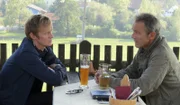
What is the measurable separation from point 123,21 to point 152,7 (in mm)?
670

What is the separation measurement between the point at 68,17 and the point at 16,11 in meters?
1.10

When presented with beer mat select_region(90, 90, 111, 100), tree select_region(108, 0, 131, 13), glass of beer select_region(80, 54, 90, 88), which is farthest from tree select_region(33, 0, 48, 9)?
beer mat select_region(90, 90, 111, 100)

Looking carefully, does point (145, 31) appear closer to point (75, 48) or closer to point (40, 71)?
point (40, 71)

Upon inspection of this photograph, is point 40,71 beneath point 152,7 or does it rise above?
beneath

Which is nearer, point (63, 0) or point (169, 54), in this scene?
point (169, 54)

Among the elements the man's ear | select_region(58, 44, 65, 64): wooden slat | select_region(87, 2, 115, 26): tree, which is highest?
select_region(87, 2, 115, 26): tree

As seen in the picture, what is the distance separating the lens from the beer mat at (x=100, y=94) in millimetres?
2326

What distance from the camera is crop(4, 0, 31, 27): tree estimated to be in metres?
7.04

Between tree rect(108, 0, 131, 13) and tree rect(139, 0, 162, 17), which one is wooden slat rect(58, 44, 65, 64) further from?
tree rect(139, 0, 162, 17)

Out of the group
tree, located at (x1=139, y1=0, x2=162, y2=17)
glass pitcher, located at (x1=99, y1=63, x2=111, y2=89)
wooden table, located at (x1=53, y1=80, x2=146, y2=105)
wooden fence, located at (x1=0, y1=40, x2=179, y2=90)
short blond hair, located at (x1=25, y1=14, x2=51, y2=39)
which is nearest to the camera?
wooden table, located at (x1=53, y1=80, x2=146, y2=105)

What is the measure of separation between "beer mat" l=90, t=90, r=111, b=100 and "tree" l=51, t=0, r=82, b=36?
15.1 feet

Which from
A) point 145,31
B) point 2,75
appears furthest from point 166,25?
point 2,75

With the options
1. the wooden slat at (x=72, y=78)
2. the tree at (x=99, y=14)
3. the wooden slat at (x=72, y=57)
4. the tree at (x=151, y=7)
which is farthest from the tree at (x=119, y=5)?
the wooden slat at (x=72, y=78)

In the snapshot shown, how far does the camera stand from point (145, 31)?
9.71 feet
